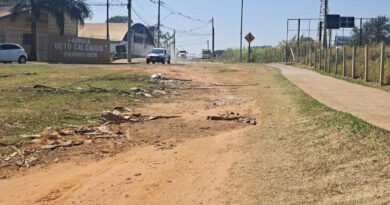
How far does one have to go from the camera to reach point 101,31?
8850 cm

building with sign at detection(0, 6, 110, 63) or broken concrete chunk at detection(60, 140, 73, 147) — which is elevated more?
building with sign at detection(0, 6, 110, 63)

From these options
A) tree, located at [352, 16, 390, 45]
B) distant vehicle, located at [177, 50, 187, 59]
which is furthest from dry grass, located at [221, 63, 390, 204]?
distant vehicle, located at [177, 50, 187, 59]

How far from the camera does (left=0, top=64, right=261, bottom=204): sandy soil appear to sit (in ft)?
19.5

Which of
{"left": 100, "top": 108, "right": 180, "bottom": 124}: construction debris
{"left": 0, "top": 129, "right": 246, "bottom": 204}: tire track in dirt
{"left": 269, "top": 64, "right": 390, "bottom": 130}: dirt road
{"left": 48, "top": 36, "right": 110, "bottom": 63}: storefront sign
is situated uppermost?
{"left": 48, "top": 36, "right": 110, "bottom": 63}: storefront sign

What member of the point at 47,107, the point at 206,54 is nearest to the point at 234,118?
the point at 47,107

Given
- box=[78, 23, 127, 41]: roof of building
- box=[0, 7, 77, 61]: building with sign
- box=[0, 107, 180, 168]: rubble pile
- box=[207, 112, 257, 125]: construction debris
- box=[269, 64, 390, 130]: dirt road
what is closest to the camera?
box=[0, 107, 180, 168]: rubble pile

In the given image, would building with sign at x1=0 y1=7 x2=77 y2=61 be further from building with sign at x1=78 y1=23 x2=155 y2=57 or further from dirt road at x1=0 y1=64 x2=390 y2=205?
dirt road at x1=0 y1=64 x2=390 y2=205

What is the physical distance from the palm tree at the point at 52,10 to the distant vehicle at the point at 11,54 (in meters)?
9.37

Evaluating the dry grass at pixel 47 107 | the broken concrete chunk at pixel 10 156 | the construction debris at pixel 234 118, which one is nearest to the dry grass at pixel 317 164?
the construction debris at pixel 234 118

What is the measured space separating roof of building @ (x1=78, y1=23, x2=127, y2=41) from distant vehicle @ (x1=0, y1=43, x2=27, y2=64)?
48.7 m

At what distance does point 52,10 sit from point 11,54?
44.4 ft

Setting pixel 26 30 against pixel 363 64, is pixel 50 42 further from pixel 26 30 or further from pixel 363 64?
pixel 363 64

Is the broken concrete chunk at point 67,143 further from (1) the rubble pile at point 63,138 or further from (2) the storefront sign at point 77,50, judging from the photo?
(2) the storefront sign at point 77,50

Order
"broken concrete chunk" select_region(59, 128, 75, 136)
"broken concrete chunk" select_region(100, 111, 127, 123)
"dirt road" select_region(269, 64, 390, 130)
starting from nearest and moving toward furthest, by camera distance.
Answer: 1. "broken concrete chunk" select_region(59, 128, 75, 136)
2. "dirt road" select_region(269, 64, 390, 130)
3. "broken concrete chunk" select_region(100, 111, 127, 123)
